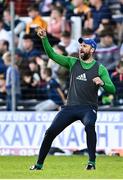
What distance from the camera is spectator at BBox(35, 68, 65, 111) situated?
52.5 ft

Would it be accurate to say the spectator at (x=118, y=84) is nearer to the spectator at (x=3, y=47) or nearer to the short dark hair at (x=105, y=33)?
the short dark hair at (x=105, y=33)

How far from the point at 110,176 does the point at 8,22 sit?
8406 millimetres

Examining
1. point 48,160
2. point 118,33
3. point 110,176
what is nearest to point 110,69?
point 118,33

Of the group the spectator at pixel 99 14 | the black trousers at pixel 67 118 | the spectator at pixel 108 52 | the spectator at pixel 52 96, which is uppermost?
the spectator at pixel 99 14

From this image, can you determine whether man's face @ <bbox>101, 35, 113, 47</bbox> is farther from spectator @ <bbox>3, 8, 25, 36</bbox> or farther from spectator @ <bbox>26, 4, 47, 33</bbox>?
spectator @ <bbox>3, 8, 25, 36</bbox>

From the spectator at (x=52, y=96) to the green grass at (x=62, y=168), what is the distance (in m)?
2.04

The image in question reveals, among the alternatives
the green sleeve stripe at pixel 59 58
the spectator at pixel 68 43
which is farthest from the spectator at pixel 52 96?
the green sleeve stripe at pixel 59 58

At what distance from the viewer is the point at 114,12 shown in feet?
55.8

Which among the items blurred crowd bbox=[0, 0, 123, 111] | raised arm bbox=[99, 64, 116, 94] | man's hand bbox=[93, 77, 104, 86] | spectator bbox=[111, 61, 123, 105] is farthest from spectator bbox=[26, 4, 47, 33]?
man's hand bbox=[93, 77, 104, 86]

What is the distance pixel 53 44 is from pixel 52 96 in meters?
1.62

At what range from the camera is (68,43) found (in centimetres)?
1683

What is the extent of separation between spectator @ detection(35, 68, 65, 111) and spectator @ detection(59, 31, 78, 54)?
78 cm

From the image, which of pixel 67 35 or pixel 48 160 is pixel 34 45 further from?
pixel 48 160

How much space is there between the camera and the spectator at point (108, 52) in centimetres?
1614
